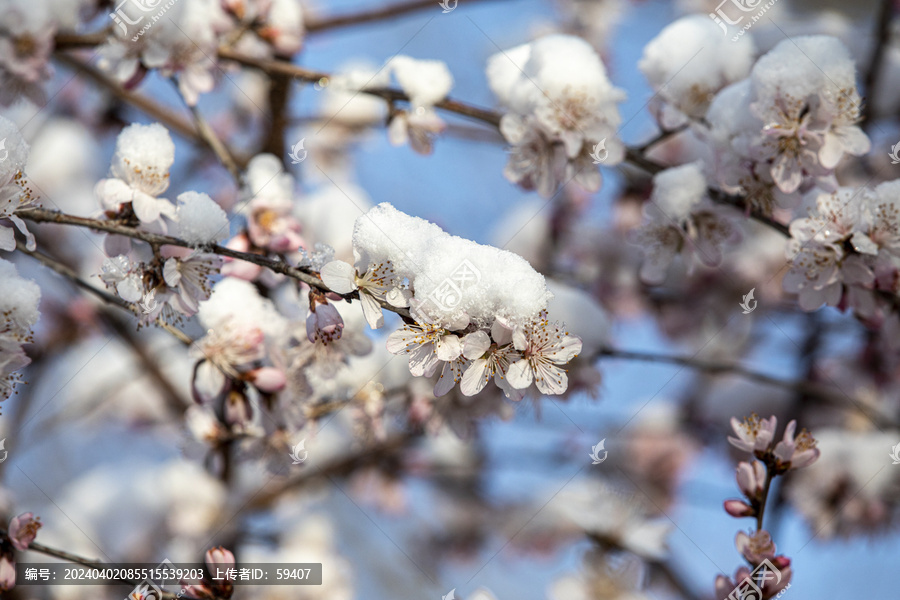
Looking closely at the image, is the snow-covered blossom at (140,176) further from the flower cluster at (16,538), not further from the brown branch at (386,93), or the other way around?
the flower cluster at (16,538)

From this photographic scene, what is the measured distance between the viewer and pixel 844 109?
118 centimetres

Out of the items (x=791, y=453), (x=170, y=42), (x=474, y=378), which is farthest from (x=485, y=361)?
(x=170, y=42)

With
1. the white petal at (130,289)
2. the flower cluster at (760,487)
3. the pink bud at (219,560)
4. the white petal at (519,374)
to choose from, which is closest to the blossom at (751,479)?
the flower cluster at (760,487)

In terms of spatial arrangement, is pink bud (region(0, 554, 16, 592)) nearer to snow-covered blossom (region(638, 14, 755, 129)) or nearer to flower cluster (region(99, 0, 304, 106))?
flower cluster (region(99, 0, 304, 106))

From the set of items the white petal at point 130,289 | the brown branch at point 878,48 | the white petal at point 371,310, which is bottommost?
the white petal at point 130,289

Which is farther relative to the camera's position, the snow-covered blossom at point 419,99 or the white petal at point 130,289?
the snow-covered blossom at point 419,99

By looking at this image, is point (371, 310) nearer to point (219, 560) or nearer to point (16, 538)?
point (219, 560)

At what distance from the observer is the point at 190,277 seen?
3.31ft

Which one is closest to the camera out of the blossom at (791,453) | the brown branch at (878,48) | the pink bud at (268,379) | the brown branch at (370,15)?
the blossom at (791,453)

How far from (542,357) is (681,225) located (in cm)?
58

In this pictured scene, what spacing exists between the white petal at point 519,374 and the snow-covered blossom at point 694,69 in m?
0.71

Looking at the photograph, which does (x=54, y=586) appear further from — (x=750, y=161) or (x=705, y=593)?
(x=750, y=161)

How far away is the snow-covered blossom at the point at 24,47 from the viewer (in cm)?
135

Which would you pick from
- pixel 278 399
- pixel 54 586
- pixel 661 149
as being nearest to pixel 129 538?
pixel 54 586
